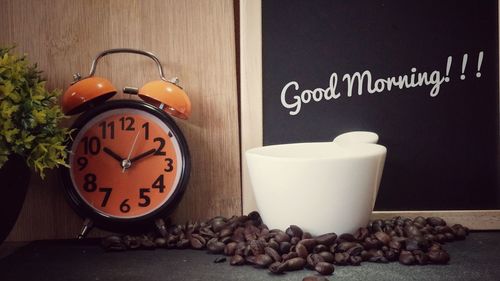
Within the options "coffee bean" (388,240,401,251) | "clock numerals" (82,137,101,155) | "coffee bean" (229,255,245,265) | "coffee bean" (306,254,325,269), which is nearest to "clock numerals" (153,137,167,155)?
"clock numerals" (82,137,101,155)

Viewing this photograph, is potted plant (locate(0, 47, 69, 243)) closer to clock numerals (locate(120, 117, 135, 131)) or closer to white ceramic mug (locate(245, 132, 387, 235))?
clock numerals (locate(120, 117, 135, 131))

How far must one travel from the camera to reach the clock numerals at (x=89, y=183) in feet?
3.86

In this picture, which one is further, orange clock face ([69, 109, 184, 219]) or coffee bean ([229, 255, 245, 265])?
orange clock face ([69, 109, 184, 219])

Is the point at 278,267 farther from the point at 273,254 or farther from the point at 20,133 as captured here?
the point at 20,133

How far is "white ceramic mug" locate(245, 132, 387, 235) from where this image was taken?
1.00 meters

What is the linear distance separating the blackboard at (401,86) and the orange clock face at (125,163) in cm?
26

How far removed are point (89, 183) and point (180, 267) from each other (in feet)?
1.12

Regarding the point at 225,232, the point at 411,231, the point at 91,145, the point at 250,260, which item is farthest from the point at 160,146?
the point at 411,231

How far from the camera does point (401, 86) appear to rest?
4.06ft

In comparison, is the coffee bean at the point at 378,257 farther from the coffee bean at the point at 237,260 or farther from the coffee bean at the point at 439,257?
the coffee bean at the point at 237,260

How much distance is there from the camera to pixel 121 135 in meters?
1.20

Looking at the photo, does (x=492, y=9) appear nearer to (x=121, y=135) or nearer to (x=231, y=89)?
(x=231, y=89)

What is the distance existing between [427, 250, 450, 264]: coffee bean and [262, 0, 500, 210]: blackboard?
28cm

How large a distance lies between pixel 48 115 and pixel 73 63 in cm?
26
